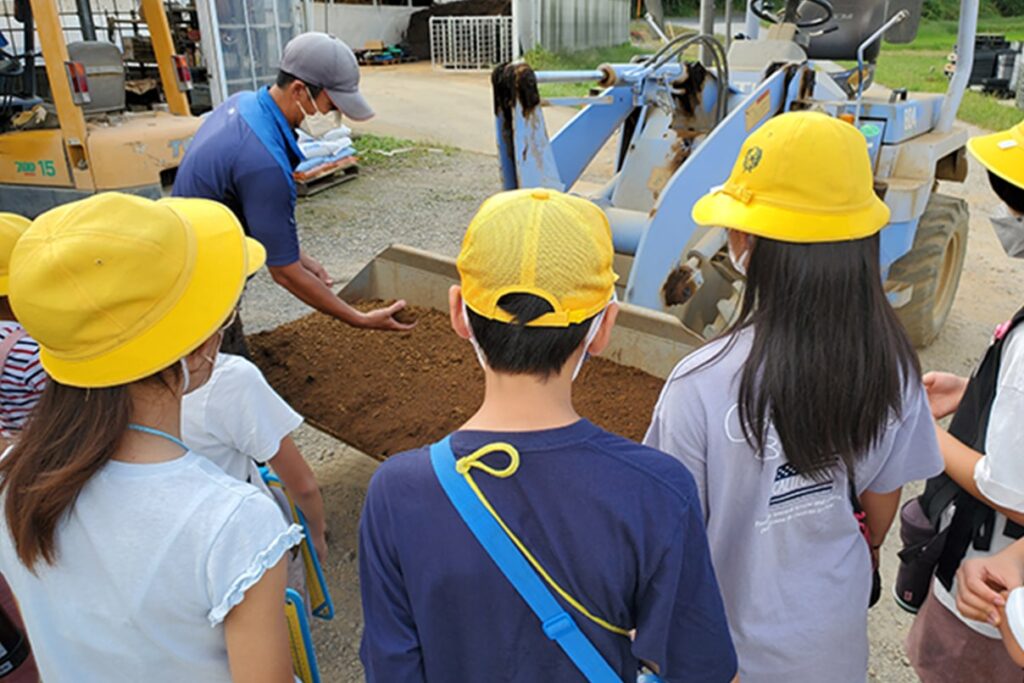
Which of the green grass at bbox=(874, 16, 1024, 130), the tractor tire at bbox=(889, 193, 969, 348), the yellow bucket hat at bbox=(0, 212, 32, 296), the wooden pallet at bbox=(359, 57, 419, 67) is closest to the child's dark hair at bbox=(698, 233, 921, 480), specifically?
the yellow bucket hat at bbox=(0, 212, 32, 296)

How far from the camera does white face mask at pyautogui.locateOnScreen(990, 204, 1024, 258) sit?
1.65 meters

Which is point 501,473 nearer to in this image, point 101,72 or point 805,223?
point 805,223

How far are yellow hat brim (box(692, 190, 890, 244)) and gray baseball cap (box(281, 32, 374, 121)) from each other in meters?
1.91

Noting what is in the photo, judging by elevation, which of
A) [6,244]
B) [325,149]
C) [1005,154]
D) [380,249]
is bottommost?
[380,249]

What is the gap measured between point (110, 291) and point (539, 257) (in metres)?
0.65

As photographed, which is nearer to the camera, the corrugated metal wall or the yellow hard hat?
the yellow hard hat

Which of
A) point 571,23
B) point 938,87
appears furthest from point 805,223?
point 571,23

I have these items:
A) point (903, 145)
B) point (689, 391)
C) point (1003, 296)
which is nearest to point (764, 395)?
point (689, 391)

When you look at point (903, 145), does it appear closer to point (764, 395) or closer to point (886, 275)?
point (886, 275)

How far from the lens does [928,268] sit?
15.8 feet

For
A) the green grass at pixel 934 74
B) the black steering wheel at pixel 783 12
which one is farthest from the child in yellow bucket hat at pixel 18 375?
the green grass at pixel 934 74

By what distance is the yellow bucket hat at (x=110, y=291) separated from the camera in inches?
45.4

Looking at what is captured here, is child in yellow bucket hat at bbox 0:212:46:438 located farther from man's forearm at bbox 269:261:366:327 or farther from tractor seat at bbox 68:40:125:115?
tractor seat at bbox 68:40:125:115

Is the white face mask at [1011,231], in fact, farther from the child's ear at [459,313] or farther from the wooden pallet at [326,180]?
the wooden pallet at [326,180]
